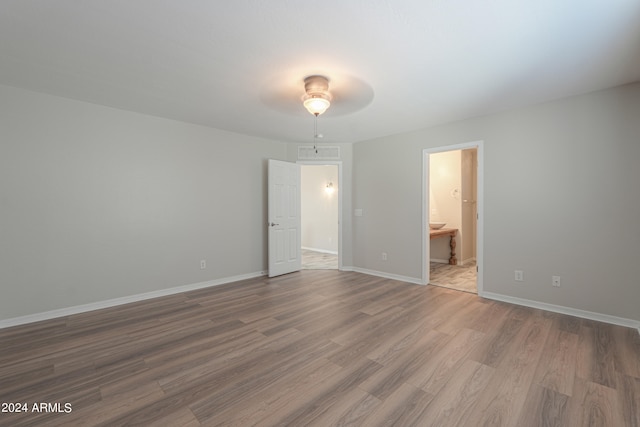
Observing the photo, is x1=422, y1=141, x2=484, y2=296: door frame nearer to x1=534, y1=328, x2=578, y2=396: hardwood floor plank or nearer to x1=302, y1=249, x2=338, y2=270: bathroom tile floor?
x1=534, y1=328, x2=578, y2=396: hardwood floor plank

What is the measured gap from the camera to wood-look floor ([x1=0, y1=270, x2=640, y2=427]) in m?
1.65

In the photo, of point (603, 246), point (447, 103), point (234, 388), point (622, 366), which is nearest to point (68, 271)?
point (234, 388)

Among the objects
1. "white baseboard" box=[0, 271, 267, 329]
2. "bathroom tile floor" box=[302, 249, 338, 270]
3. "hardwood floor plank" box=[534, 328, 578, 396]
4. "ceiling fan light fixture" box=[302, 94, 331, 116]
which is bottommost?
"bathroom tile floor" box=[302, 249, 338, 270]

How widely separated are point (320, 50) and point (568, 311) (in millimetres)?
3885

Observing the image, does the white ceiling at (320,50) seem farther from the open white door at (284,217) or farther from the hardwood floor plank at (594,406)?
the hardwood floor plank at (594,406)

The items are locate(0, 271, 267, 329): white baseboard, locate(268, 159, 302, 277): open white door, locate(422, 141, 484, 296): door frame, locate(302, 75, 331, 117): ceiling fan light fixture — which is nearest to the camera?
locate(302, 75, 331, 117): ceiling fan light fixture

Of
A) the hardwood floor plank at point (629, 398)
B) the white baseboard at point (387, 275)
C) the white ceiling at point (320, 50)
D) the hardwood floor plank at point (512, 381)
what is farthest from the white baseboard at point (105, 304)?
the hardwood floor plank at point (629, 398)

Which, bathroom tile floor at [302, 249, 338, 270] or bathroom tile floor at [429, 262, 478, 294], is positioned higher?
bathroom tile floor at [429, 262, 478, 294]

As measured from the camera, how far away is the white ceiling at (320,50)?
1.80m

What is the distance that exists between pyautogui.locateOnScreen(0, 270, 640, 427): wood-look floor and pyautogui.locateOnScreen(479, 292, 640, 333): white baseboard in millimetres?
126

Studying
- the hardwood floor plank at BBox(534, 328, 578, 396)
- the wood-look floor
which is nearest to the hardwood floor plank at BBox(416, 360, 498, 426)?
the wood-look floor

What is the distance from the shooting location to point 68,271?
127 inches

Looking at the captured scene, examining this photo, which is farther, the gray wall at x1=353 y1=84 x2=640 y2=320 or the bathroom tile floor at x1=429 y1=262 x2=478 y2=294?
the bathroom tile floor at x1=429 y1=262 x2=478 y2=294

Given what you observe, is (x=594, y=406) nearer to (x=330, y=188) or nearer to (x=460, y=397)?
(x=460, y=397)
